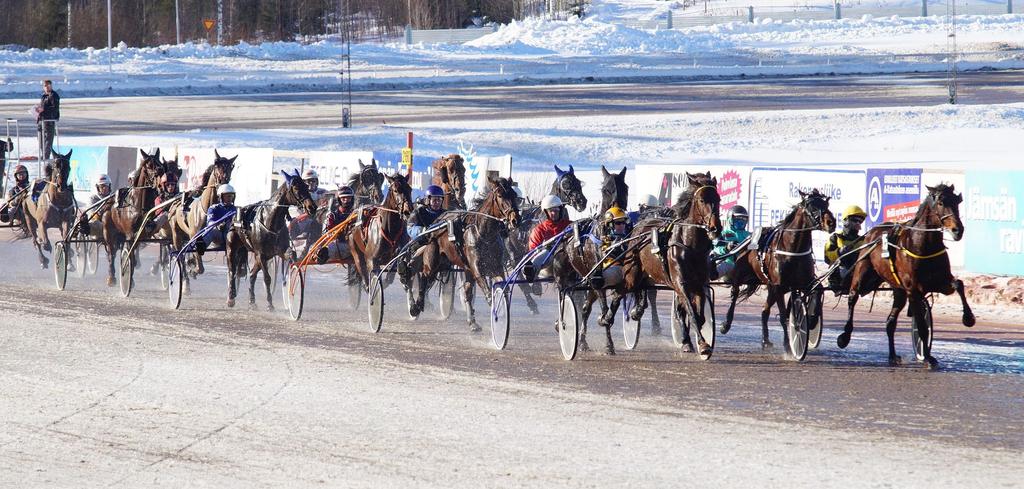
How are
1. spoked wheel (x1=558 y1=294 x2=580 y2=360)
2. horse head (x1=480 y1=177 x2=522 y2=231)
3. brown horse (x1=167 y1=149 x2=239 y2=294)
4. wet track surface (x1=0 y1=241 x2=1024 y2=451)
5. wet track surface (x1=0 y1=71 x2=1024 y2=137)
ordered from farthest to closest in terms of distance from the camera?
1. wet track surface (x1=0 y1=71 x2=1024 y2=137)
2. brown horse (x1=167 y1=149 x2=239 y2=294)
3. horse head (x1=480 y1=177 x2=522 y2=231)
4. spoked wheel (x1=558 y1=294 x2=580 y2=360)
5. wet track surface (x1=0 y1=241 x2=1024 y2=451)

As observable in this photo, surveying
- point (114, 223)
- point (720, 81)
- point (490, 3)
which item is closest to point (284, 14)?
point (490, 3)

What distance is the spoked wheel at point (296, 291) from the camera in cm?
1448

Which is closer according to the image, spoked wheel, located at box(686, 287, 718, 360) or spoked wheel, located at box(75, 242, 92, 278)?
spoked wheel, located at box(686, 287, 718, 360)

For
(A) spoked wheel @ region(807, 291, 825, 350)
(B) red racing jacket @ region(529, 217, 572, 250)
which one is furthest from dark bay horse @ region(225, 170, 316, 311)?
(A) spoked wheel @ region(807, 291, 825, 350)

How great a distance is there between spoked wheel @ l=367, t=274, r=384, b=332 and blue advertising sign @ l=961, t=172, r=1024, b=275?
689 cm

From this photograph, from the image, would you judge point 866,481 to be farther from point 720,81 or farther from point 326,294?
point 720,81

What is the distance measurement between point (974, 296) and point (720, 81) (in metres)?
33.3

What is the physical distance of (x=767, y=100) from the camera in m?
40.5

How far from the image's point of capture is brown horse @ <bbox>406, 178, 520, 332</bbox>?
1295cm

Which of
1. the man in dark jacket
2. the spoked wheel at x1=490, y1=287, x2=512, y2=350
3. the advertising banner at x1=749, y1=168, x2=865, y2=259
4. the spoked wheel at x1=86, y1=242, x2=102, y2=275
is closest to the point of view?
the spoked wheel at x1=490, y1=287, x2=512, y2=350

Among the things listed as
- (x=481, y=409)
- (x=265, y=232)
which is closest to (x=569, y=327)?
(x=481, y=409)

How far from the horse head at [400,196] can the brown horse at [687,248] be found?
10.5ft

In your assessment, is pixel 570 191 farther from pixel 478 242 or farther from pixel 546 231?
pixel 478 242

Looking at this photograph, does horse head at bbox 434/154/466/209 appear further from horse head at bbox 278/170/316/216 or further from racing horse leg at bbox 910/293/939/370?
Result: racing horse leg at bbox 910/293/939/370
